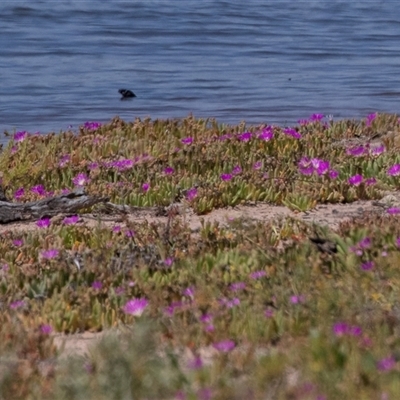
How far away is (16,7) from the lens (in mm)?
30891

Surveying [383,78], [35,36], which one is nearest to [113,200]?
[383,78]

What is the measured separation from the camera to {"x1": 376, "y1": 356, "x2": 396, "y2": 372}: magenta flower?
3369mm

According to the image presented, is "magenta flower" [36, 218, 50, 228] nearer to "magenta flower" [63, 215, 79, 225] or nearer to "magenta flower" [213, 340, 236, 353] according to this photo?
"magenta flower" [63, 215, 79, 225]

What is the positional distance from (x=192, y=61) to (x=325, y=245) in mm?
16954

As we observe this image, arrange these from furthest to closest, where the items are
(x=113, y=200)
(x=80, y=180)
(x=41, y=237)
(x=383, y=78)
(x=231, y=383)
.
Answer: (x=383, y=78), (x=80, y=180), (x=113, y=200), (x=41, y=237), (x=231, y=383)

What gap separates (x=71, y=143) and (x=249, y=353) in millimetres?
6666

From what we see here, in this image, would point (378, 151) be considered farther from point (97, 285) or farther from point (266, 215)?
point (97, 285)

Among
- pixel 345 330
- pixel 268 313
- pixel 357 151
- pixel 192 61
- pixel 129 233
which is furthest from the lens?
pixel 192 61

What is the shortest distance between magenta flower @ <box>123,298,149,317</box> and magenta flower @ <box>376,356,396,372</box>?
1.35m

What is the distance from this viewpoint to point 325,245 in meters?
5.12

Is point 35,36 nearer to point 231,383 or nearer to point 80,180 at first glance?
point 80,180

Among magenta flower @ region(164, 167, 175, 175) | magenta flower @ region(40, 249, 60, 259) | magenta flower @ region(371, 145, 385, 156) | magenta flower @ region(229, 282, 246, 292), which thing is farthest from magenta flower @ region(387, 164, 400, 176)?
magenta flower @ region(229, 282, 246, 292)

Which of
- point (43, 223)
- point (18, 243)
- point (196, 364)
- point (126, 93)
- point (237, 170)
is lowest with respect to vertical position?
point (126, 93)

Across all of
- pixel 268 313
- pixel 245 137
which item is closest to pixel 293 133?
pixel 245 137
